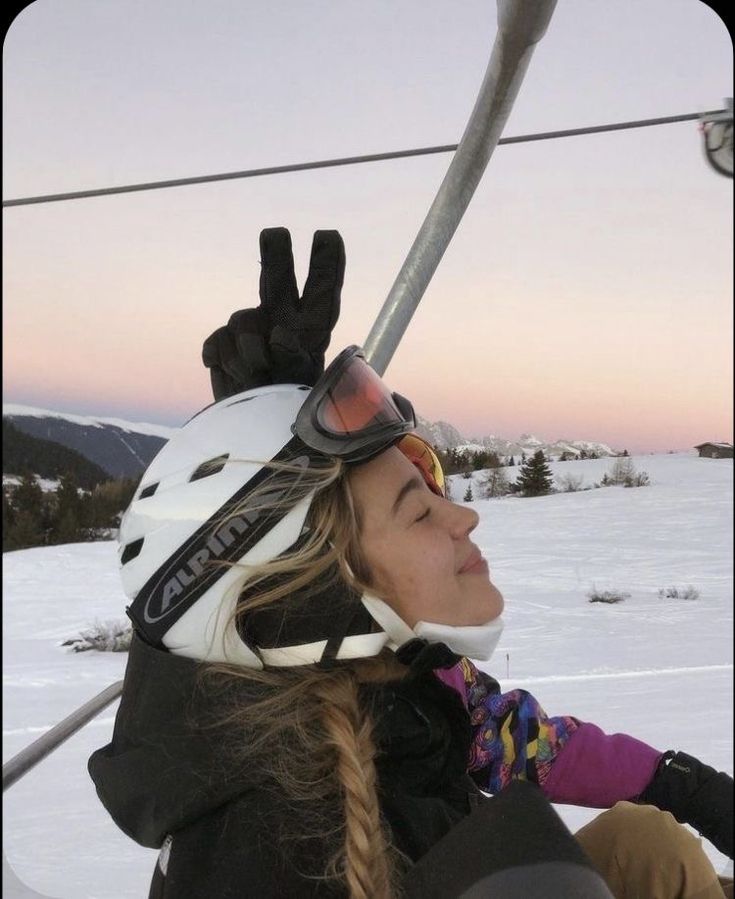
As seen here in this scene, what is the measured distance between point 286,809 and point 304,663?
0.18 m

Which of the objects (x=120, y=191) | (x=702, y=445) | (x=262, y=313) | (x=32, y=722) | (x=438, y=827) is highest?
(x=120, y=191)

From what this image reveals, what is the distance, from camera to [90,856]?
7.14ft

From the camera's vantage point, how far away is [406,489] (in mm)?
1072

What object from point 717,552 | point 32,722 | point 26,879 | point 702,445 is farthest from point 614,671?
point 32,722

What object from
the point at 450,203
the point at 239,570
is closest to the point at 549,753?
the point at 239,570

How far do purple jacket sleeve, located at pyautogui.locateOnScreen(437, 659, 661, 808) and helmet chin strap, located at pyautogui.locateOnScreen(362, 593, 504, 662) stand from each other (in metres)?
0.20

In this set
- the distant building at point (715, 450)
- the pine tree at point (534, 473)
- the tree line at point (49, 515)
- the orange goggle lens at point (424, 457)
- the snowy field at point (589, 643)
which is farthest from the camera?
the tree line at point (49, 515)

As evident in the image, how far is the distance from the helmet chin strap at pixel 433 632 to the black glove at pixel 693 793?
0.34m

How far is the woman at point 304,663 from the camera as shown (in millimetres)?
801

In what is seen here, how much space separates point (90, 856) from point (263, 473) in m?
1.72

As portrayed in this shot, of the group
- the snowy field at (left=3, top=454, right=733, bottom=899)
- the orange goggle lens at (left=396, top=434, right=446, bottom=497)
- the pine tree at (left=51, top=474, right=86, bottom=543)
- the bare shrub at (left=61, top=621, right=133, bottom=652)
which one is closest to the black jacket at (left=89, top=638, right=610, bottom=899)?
the orange goggle lens at (left=396, top=434, right=446, bottom=497)

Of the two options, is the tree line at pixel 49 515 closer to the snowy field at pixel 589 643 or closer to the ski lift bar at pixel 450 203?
the snowy field at pixel 589 643

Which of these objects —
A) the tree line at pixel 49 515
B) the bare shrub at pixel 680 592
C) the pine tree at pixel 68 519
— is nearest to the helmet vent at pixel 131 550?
the tree line at pixel 49 515

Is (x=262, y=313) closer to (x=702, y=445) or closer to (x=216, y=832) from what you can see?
(x=216, y=832)
